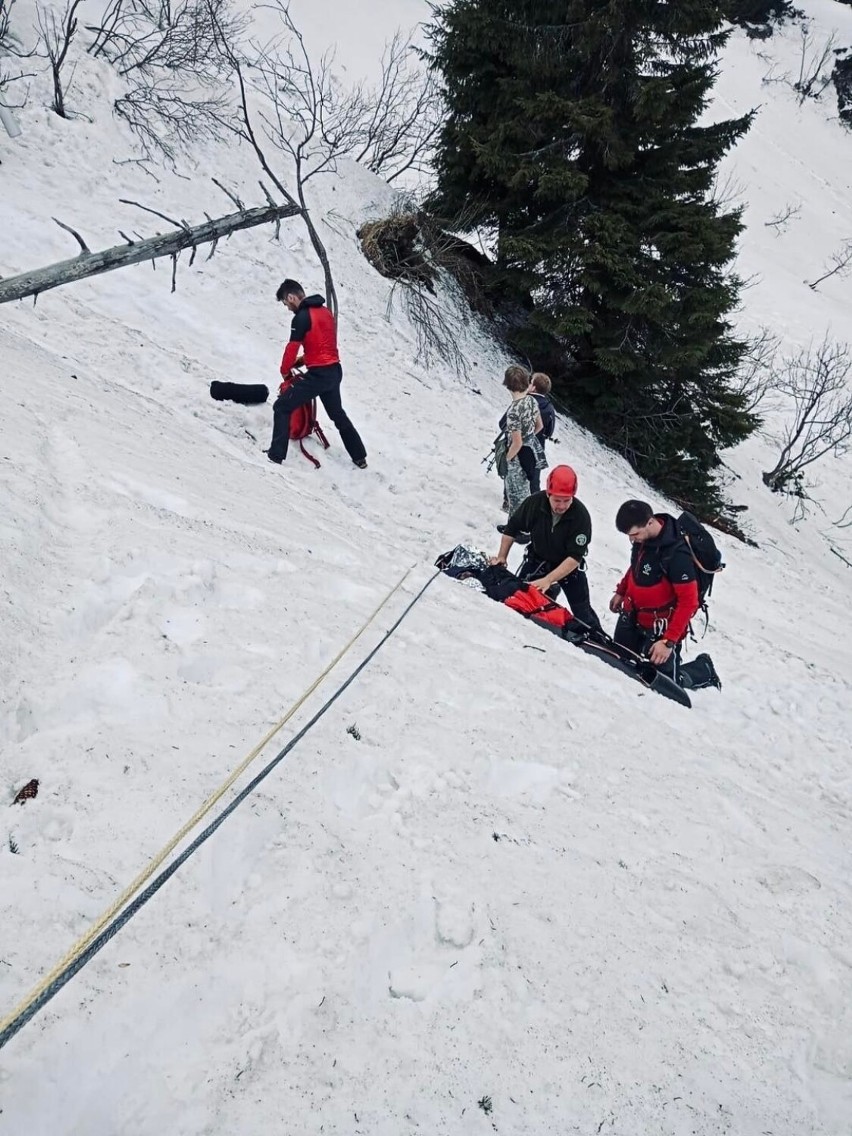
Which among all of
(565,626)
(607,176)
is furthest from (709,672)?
(607,176)

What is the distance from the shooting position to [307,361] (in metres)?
6.91

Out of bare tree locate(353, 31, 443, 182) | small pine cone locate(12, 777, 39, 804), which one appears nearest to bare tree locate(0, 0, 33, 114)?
bare tree locate(353, 31, 443, 182)

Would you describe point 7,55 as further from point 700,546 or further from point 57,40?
point 700,546

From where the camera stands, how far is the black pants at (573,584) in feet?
18.9

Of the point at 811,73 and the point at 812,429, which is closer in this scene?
the point at 812,429

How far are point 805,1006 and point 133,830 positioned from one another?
8.55 feet

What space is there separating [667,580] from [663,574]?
0.08 metres

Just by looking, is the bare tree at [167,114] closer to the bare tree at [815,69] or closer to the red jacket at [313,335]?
the red jacket at [313,335]

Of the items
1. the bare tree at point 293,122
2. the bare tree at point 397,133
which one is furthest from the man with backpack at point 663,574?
the bare tree at point 397,133

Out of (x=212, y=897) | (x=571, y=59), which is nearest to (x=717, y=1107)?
(x=212, y=897)

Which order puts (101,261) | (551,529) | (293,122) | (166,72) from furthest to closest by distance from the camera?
(293,122), (166,72), (101,261), (551,529)

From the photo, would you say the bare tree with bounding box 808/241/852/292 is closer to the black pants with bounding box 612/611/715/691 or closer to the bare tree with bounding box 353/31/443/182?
the bare tree with bounding box 353/31/443/182

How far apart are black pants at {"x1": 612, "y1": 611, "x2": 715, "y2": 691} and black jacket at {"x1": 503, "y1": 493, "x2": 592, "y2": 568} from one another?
0.69 meters

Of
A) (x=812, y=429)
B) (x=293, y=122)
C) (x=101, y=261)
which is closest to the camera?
(x=101, y=261)
